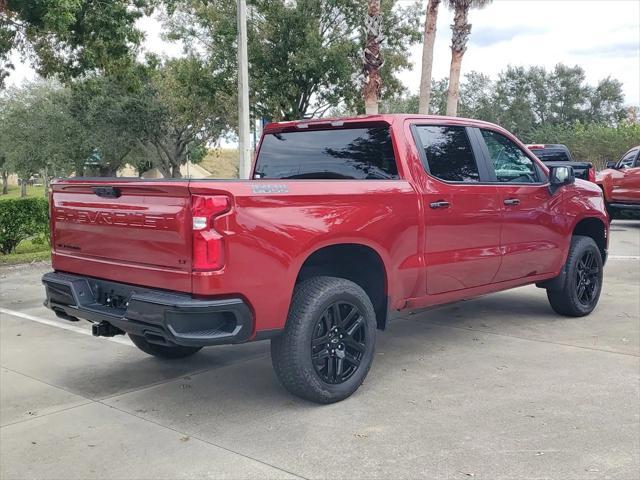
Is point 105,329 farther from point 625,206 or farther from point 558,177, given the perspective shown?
point 625,206

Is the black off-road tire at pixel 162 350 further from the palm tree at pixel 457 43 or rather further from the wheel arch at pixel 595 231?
the palm tree at pixel 457 43

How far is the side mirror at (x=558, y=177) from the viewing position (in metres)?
6.30

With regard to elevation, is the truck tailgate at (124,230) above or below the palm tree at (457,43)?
below

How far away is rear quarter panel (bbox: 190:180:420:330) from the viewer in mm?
3832

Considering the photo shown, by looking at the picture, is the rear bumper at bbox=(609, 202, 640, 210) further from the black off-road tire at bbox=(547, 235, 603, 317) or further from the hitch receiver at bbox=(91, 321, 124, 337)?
the hitch receiver at bbox=(91, 321, 124, 337)

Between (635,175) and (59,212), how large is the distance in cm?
1360

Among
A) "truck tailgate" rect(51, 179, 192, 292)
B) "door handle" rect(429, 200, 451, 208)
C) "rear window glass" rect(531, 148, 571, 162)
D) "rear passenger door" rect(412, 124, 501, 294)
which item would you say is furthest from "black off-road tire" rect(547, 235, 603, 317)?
"rear window glass" rect(531, 148, 571, 162)

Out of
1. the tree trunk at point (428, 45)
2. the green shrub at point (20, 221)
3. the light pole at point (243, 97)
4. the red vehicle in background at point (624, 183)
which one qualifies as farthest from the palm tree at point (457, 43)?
the green shrub at point (20, 221)

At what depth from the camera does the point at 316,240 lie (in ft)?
14.0

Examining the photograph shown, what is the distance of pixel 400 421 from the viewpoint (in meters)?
4.22

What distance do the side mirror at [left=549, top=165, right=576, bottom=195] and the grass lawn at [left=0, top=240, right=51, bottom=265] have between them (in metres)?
9.15

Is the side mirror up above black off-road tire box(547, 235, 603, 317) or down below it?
above

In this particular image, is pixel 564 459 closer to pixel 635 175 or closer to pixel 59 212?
pixel 59 212

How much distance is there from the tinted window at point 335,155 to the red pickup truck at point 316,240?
1 cm
